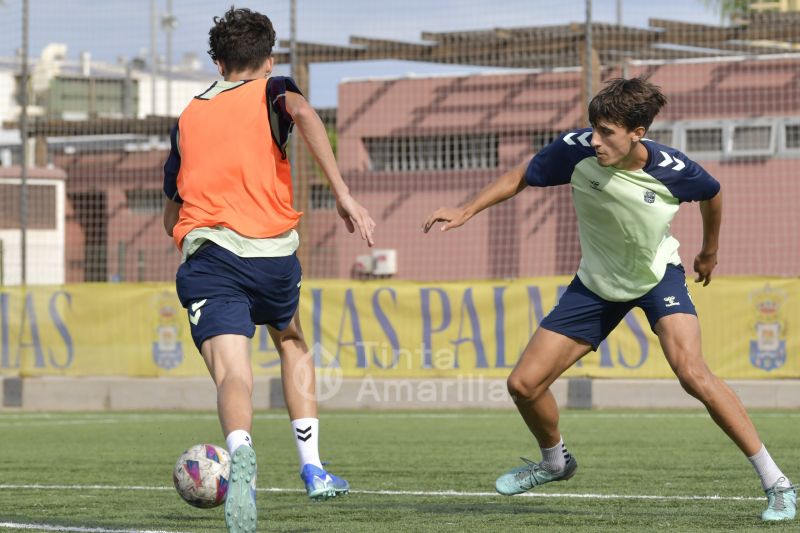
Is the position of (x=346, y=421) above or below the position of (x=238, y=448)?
below

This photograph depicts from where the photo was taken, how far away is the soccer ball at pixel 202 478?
17.8ft

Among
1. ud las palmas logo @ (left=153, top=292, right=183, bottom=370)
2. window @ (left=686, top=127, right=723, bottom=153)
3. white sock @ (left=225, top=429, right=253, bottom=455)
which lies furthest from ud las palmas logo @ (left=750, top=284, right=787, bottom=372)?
white sock @ (left=225, top=429, right=253, bottom=455)

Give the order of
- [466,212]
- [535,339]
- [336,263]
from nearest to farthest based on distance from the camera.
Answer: [466,212] < [535,339] < [336,263]

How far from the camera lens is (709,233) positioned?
6.78 metres

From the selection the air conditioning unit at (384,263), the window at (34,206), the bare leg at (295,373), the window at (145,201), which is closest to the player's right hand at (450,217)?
the bare leg at (295,373)

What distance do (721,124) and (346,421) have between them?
12.7 metres

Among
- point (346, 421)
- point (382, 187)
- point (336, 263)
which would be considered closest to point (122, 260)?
point (336, 263)

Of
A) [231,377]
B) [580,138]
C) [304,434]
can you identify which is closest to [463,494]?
[304,434]

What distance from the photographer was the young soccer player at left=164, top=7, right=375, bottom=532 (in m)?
5.46

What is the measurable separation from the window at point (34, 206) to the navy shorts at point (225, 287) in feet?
42.3

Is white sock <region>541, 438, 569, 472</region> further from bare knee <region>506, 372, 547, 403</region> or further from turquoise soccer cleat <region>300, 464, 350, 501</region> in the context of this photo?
turquoise soccer cleat <region>300, 464, 350, 501</region>

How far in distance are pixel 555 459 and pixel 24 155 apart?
1247 centimetres

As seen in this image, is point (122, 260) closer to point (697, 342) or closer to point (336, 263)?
point (336, 263)

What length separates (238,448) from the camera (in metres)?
5.09
